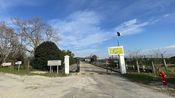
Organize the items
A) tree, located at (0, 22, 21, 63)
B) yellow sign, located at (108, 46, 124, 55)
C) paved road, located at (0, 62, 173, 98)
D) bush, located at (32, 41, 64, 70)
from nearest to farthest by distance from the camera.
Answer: paved road, located at (0, 62, 173, 98)
yellow sign, located at (108, 46, 124, 55)
bush, located at (32, 41, 64, 70)
tree, located at (0, 22, 21, 63)

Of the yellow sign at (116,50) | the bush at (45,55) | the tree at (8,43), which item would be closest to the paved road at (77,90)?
the yellow sign at (116,50)

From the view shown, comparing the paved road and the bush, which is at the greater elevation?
the bush

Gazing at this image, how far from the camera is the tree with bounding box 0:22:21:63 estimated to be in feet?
168

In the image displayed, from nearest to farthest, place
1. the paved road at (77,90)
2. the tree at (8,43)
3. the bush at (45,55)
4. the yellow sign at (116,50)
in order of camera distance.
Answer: the paved road at (77,90), the yellow sign at (116,50), the bush at (45,55), the tree at (8,43)

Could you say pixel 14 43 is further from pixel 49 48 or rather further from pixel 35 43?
pixel 49 48

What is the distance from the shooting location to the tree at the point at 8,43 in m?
51.2


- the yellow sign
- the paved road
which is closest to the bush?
the yellow sign

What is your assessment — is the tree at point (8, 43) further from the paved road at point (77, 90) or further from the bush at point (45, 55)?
the paved road at point (77, 90)

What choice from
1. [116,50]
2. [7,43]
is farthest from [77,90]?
[7,43]

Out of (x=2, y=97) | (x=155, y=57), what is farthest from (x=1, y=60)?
(x=2, y=97)

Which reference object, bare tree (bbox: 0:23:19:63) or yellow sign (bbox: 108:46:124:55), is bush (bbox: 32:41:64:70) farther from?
bare tree (bbox: 0:23:19:63)

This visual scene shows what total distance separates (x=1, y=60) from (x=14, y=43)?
274 inches

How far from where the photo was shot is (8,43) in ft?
176

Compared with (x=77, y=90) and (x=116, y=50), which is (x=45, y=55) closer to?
(x=116, y=50)
